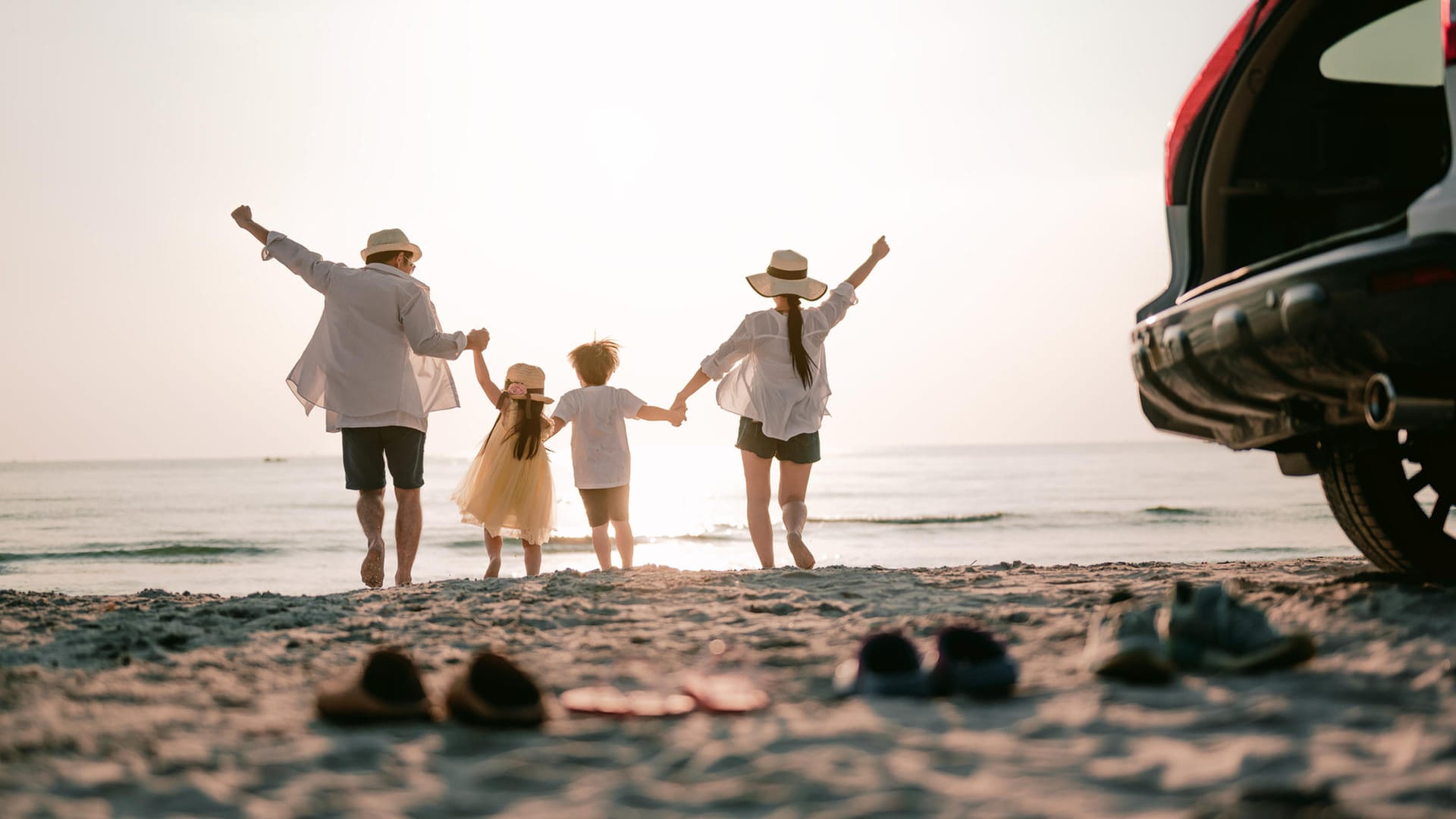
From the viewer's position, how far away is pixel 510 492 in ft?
24.7

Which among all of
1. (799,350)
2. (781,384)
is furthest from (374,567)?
(799,350)

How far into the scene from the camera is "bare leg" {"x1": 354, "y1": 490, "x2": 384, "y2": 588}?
6.00m

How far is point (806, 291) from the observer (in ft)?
22.0

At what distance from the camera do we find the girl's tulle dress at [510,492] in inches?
297

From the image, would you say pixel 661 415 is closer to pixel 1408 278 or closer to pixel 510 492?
pixel 510 492

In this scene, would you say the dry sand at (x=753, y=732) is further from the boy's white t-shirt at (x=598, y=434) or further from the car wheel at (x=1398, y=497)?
the boy's white t-shirt at (x=598, y=434)

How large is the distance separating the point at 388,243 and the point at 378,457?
4.21 ft

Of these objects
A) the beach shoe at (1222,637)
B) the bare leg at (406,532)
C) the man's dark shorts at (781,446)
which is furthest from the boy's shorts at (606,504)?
the beach shoe at (1222,637)

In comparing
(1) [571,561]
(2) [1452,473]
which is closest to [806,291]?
(2) [1452,473]

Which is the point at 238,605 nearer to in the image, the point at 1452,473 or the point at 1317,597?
the point at 1317,597

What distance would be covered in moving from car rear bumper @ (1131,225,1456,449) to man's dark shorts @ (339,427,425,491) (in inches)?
159

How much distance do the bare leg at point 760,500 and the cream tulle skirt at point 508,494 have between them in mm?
1711

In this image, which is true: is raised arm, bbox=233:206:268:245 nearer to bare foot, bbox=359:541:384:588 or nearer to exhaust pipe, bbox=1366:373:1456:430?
bare foot, bbox=359:541:384:588

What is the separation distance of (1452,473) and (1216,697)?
2090 mm
